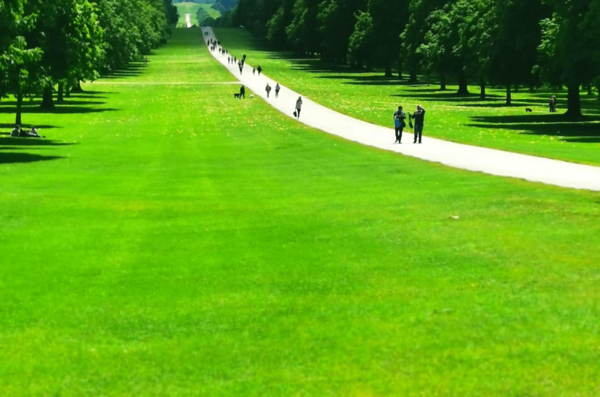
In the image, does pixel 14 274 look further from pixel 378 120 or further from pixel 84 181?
pixel 378 120

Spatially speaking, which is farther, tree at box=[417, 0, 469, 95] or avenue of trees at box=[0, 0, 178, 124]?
tree at box=[417, 0, 469, 95]

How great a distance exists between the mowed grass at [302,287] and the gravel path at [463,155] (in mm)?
1280

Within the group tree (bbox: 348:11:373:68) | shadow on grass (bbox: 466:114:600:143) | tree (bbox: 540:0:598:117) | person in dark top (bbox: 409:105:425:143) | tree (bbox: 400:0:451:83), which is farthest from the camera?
tree (bbox: 348:11:373:68)

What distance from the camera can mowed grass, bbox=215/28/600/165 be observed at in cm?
3959

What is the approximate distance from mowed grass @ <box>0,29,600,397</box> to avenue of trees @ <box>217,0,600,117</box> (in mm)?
27662

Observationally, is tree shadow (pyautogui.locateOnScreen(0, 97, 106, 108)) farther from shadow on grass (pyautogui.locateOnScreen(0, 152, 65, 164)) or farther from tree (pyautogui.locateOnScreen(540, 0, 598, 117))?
shadow on grass (pyautogui.locateOnScreen(0, 152, 65, 164))

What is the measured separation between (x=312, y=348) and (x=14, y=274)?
5636 mm

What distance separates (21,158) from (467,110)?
40516 mm

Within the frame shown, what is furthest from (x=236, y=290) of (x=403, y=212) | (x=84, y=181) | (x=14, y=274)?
(x=84, y=181)

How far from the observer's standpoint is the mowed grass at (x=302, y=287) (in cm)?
888

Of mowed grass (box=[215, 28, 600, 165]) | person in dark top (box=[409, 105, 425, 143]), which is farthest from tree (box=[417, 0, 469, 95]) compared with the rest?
person in dark top (box=[409, 105, 425, 143])

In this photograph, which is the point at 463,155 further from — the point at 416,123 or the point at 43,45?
the point at 43,45

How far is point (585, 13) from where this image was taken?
49.5 metres

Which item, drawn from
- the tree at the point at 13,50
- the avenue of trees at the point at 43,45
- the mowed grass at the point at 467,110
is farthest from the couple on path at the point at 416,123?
the tree at the point at 13,50
